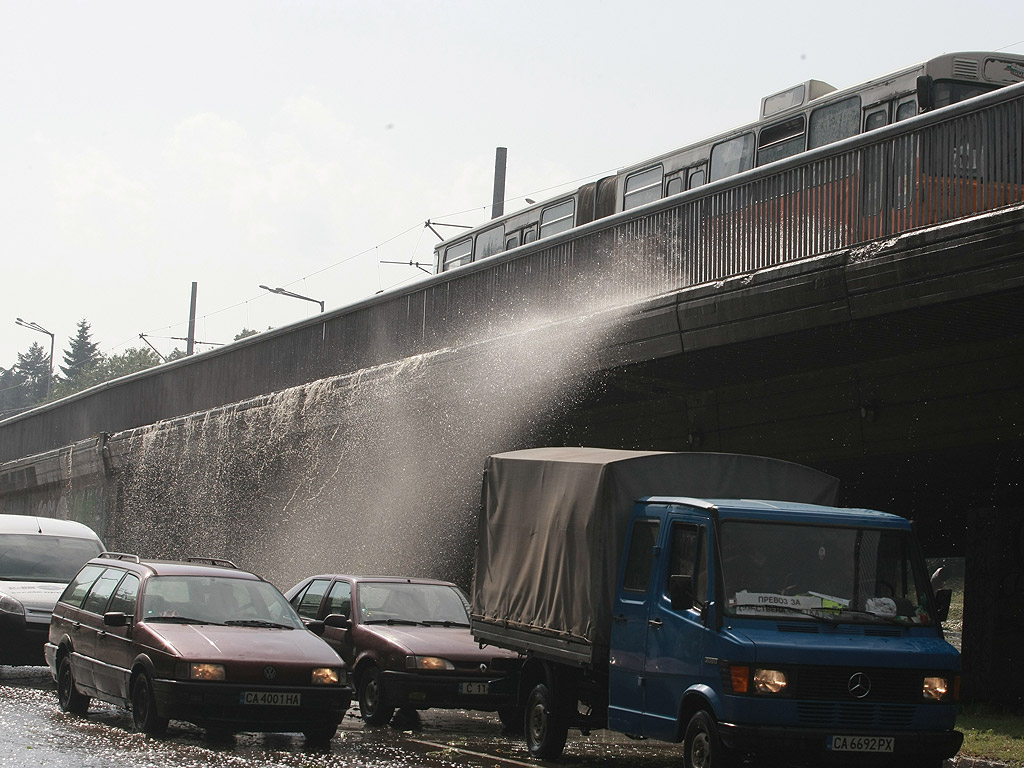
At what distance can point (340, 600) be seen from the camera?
14.3 metres

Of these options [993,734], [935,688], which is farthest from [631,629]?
[993,734]

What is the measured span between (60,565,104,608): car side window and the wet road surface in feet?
3.45

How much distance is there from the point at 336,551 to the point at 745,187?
1306cm

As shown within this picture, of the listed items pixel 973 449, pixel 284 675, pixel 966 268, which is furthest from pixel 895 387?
pixel 284 675

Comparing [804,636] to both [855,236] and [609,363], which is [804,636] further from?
[609,363]

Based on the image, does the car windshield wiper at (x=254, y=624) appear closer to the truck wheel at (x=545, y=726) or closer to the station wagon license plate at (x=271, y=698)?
the station wagon license plate at (x=271, y=698)

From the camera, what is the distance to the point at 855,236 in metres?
13.2

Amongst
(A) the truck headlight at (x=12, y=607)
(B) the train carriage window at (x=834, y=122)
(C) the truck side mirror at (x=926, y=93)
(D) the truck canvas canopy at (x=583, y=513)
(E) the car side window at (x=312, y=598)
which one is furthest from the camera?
(B) the train carriage window at (x=834, y=122)

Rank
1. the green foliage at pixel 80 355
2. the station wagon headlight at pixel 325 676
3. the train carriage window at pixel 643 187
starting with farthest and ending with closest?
the green foliage at pixel 80 355, the train carriage window at pixel 643 187, the station wagon headlight at pixel 325 676

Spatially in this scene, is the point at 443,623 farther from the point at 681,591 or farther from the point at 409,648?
the point at 681,591

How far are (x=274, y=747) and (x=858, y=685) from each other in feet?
16.5

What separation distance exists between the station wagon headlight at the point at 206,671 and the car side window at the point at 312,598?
3840 millimetres

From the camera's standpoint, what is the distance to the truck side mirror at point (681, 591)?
8961 millimetres

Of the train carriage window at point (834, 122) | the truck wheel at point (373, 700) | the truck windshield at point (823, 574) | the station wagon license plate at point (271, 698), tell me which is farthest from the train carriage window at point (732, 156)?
the station wagon license plate at point (271, 698)
